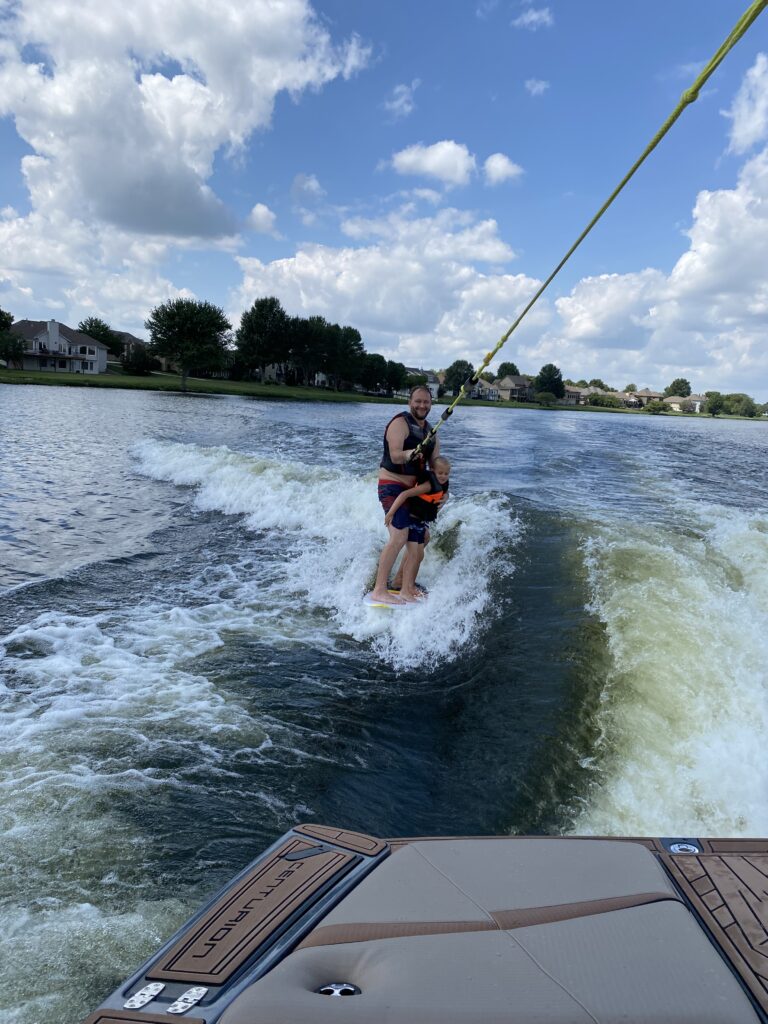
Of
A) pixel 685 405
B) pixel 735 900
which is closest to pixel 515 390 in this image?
pixel 685 405

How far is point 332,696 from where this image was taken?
18.5 feet

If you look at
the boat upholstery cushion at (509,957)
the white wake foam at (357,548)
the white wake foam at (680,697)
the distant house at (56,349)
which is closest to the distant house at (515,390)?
the distant house at (56,349)

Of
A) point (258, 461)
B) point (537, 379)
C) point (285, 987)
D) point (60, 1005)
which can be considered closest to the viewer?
point (285, 987)

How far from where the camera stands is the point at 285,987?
165 cm

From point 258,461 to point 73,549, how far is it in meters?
6.15

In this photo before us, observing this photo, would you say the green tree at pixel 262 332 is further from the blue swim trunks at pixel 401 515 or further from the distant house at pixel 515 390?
the blue swim trunks at pixel 401 515

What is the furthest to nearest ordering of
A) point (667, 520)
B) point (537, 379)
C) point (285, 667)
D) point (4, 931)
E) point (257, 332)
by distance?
point (537, 379)
point (257, 332)
point (667, 520)
point (285, 667)
point (4, 931)

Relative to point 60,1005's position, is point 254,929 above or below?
above

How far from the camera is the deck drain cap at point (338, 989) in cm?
161

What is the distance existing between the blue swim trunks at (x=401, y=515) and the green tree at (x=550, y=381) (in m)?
145

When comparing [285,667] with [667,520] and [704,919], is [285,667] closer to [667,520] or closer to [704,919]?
[704,919]

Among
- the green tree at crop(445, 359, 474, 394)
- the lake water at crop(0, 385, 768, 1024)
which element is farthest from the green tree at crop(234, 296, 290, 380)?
the lake water at crop(0, 385, 768, 1024)

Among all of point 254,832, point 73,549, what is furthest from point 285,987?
point 73,549

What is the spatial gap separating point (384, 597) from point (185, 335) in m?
73.6
